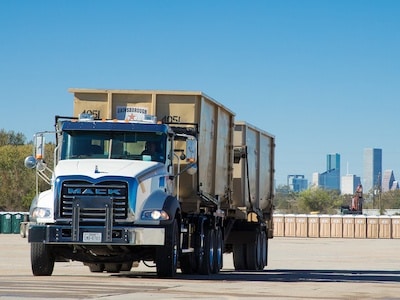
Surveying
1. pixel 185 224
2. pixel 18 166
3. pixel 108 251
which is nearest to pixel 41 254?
pixel 108 251

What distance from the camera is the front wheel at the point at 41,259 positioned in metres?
22.5

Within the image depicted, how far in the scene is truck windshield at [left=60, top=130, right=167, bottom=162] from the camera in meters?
22.8

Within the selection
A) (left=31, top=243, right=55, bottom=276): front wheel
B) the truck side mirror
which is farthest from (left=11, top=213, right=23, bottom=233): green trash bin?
the truck side mirror

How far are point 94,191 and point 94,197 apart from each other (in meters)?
0.12

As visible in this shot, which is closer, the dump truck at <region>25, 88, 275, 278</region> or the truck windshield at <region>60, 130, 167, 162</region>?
the dump truck at <region>25, 88, 275, 278</region>

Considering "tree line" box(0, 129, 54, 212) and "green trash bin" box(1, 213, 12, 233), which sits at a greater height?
"tree line" box(0, 129, 54, 212)

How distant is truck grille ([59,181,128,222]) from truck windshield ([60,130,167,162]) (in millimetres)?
1212

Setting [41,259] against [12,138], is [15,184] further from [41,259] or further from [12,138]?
[41,259]

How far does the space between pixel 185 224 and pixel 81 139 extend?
3.05 meters

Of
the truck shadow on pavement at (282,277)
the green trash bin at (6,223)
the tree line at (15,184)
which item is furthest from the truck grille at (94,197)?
the tree line at (15,184)

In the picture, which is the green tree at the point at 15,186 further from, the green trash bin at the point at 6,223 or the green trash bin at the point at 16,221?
the green trash bin at the point at 16,221

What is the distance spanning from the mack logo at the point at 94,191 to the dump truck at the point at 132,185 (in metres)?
0.02

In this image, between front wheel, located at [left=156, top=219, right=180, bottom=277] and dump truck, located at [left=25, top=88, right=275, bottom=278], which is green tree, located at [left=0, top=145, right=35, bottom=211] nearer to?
dump truck, located at [left=25, top=88, right=275, bottom=278]

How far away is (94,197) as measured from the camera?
71.1ft
